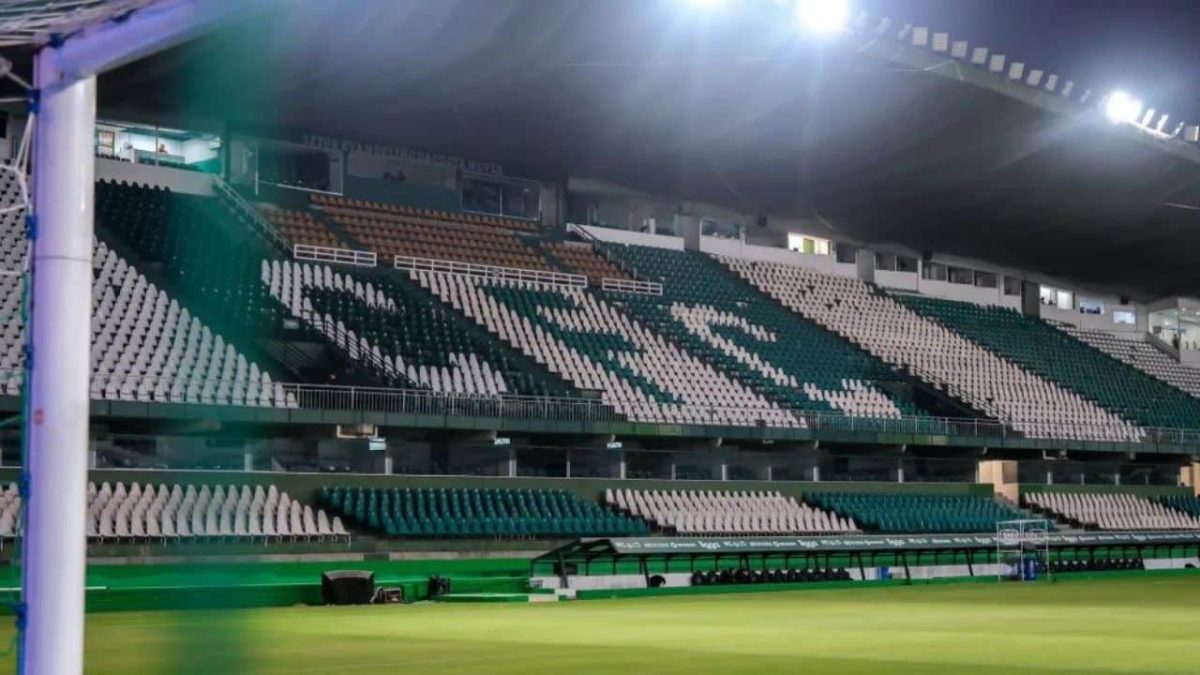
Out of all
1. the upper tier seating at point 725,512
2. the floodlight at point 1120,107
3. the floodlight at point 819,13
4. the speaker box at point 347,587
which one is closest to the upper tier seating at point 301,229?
the upper tier seating at point 725,512

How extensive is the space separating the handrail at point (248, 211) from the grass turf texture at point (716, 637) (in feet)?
53.7

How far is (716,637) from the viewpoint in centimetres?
1797

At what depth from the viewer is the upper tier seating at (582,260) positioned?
47.1 m

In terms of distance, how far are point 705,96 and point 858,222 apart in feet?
47.7

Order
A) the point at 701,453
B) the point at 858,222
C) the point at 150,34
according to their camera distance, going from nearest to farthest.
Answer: the point at 150,34 → the point at 701,453 → the point at 858,222

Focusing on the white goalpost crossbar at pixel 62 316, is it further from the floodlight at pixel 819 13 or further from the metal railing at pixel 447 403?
the floodlight at pixel 819 13

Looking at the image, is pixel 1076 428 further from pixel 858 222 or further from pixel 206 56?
pixel 206 56

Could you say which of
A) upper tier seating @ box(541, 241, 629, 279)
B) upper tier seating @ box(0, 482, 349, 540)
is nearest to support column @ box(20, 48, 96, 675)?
upper tier seating @ box(0, 482, 349, 540)

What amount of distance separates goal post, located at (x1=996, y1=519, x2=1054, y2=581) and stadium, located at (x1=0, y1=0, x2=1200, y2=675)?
13 cm

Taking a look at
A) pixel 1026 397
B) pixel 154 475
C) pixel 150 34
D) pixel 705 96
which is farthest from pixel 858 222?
pixel 150 34

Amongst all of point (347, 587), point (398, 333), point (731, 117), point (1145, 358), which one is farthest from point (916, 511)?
point (1145, 358)

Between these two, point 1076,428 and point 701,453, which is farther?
point 1076,428

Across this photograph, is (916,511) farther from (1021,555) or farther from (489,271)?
(489,271)

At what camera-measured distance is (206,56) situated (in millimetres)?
5789
